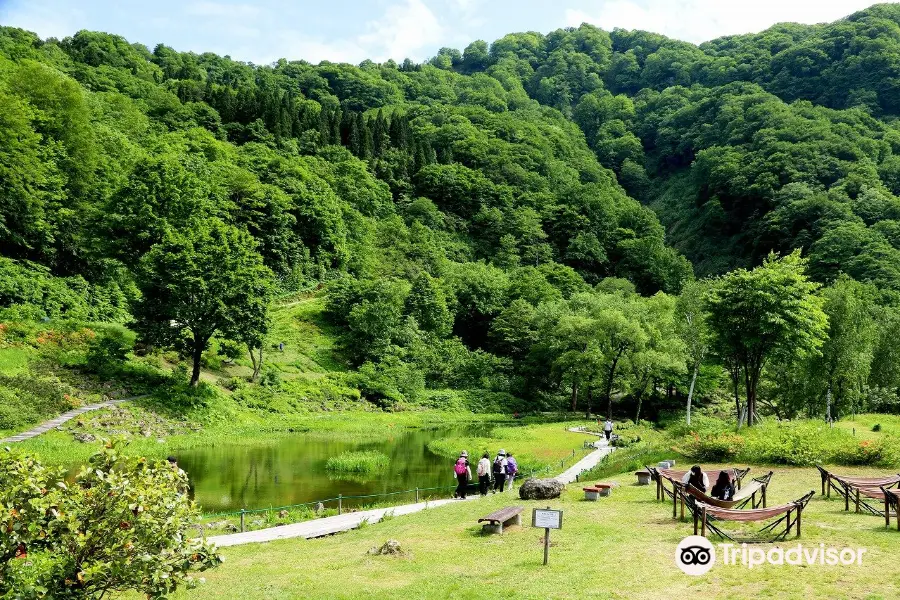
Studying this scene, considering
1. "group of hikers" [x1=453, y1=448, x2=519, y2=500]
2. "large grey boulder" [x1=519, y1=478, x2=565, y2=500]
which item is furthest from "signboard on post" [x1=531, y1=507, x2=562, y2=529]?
"group of hikers" [x1=453, y1=448, x2=519, y2=500]

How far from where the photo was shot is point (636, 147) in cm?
16112

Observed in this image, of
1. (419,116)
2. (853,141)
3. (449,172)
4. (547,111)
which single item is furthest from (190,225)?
(547,111)

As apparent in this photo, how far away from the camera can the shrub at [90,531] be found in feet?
20.7

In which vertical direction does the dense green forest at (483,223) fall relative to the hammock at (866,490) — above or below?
above

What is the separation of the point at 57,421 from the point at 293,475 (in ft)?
42.3

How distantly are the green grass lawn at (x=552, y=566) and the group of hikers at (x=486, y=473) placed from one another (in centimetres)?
529

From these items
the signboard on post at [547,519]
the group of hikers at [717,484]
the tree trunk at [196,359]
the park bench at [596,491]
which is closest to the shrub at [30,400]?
the tree trunk at [196,359]

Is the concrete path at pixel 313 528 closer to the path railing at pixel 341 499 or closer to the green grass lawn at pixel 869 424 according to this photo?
the path railing at pixel 341 499

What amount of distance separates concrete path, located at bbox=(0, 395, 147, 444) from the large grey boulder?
→ 2029 centimetres

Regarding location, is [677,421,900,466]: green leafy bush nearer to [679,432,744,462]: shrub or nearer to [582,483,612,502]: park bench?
[679,432,744,462]: shrub

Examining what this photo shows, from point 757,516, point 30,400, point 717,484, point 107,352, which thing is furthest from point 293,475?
point 757,516

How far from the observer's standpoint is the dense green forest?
41000 millimetres

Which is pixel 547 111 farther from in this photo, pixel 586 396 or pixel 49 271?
pixel 49 271

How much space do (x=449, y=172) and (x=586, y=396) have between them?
57.4 meters
